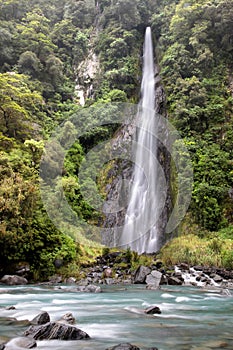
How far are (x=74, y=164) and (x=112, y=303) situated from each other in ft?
53.5

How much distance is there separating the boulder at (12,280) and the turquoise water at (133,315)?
52.2 inches

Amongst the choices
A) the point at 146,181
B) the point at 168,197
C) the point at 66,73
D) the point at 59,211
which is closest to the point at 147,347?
the point at 59,211

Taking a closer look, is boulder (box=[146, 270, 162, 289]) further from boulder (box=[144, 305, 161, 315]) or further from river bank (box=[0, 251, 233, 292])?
boulder (box=[144, 305, 161, 315])

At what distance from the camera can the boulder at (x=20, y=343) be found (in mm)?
4768

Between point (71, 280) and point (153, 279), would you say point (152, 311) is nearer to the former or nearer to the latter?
point (153, 279)

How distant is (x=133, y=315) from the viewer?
24.4ft

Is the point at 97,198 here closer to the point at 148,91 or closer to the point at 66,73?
the point at 148,91

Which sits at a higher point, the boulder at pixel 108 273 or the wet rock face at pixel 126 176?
the wet rock face at pixel 126 176

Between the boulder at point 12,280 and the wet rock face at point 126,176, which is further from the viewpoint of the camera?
the wet rock face at point 126,176

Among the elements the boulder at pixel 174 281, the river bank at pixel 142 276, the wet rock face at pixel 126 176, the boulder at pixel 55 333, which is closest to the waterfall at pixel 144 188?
the wet rock face at pixel 126 176

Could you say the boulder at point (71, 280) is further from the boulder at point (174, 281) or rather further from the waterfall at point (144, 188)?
the waterfall at point (144, 188)

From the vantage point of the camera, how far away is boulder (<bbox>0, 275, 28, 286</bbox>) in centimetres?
1302

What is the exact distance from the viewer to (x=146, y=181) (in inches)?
931

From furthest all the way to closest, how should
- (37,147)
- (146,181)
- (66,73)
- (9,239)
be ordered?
(66,73) → (146,181) → (37,147) → (9,239)
